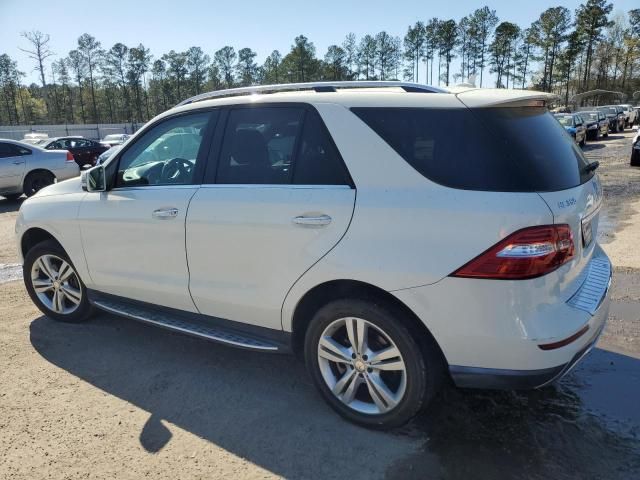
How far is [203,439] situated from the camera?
301 centimetres

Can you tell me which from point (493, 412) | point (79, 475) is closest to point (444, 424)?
point (493, 412)

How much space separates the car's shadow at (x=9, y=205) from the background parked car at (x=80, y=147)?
8407 mm

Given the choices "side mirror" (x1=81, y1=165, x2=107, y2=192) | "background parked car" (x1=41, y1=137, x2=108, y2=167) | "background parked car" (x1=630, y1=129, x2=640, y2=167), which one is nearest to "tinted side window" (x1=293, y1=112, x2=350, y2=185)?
"side mirror" (x1=81, y1=165, x2=107, y2=192)

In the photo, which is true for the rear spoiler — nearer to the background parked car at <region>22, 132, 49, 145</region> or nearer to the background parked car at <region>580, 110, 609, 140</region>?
the background parked car at <region>22, 132, 49, 145</region>

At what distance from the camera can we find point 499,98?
2740 mm

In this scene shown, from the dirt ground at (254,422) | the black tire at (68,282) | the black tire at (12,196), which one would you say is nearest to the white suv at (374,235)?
the dirt ground at (254,422)

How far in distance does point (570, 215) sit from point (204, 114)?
7.86 feet

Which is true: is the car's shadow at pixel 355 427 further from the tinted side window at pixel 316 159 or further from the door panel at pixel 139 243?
the tinted side window at pixel 316 159

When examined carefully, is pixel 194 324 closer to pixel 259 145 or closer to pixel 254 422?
pixel 254 422

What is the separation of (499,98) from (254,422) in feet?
7.55

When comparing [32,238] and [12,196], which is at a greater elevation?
[32,238]

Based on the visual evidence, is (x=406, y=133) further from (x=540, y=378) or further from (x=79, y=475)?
(x=79, y=475)

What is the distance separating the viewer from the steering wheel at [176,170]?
3.65m

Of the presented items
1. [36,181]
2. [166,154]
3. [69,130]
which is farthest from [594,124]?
[69,130]
